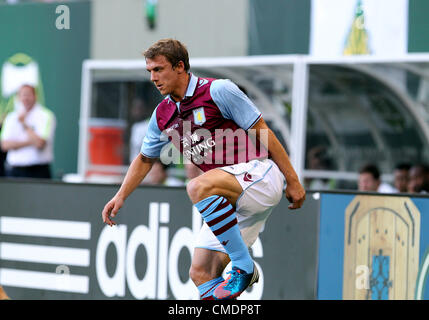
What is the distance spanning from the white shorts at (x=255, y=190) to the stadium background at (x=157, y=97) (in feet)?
5.63

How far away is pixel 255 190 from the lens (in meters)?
5.09

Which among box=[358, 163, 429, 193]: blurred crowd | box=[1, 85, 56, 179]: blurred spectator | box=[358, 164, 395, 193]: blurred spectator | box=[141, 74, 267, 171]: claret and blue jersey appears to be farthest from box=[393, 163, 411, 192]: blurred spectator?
box=[141, 74, 267, 171]: claret and blue jersey

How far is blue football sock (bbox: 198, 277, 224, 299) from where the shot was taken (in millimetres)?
5266

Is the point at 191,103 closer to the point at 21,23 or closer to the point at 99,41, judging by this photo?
the point at 99,41

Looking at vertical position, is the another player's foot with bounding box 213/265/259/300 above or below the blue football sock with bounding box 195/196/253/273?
below

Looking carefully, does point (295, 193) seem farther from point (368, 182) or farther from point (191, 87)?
point (368, 182)

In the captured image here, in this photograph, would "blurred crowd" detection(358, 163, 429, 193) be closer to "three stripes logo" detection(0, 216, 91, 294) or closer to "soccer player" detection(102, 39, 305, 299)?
"three stripes logo" detection(0, 216, 91, 294)

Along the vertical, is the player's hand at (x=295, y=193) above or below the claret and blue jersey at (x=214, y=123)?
below

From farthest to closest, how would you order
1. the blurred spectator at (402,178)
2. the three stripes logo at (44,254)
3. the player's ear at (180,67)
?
the blurred spectator at (402,178) < the three stripes logo at (44,254) < the player's ear at (180,67)

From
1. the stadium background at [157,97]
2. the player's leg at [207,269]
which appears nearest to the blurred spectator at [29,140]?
the stadium background at [157,97]

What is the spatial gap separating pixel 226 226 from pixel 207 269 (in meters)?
0.50

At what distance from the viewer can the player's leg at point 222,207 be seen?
4941 millimetres

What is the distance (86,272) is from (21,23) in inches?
229

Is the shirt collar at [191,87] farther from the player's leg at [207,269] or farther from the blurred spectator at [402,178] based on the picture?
the blurred spectator at [402,178]
